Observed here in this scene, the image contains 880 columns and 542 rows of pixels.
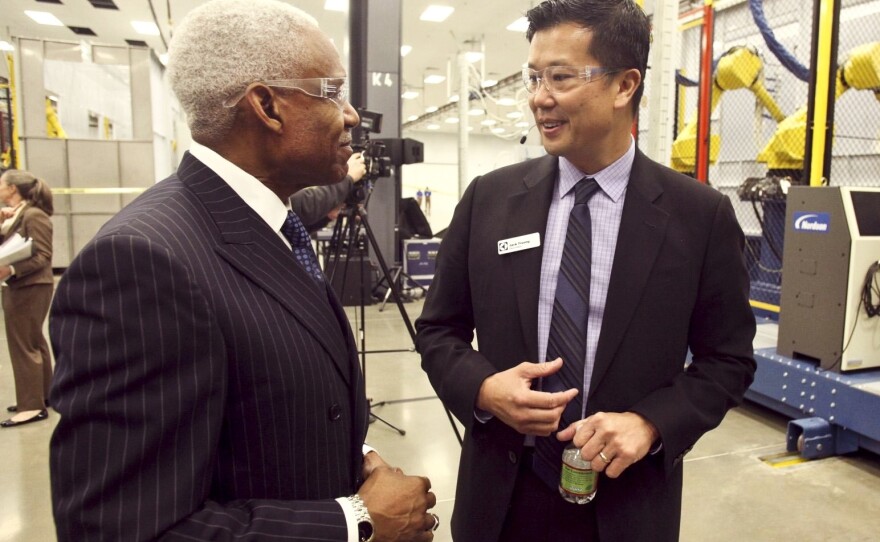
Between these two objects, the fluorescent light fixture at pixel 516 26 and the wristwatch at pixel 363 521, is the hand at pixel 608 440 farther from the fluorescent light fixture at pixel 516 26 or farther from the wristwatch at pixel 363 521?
the fluorescent light fixture at pixel 516 26

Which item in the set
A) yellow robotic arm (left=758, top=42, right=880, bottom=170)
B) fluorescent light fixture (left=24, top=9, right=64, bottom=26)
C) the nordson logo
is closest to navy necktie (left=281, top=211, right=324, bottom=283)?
the nordson logo

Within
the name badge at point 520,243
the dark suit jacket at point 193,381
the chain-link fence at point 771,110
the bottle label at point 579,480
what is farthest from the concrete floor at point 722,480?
the dark suit jacket at point 193,381

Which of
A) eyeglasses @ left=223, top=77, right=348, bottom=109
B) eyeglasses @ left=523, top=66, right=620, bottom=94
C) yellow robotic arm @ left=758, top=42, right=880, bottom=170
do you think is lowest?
eyeglasses @ left=223, top=77, right=348, bottom=109

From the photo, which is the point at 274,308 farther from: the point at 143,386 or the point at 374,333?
the point at 374,333

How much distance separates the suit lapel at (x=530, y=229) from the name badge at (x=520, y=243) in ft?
0.04

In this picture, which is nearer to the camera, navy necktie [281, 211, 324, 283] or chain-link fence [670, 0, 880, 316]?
navy necktie [281, 211, 324, 283]

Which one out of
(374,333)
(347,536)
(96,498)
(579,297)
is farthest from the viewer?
(374,333)

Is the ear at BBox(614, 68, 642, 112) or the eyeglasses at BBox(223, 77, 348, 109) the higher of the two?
Answer: the ear at BBox(614, 68, 642, 112)

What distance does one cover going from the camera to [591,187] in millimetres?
1193

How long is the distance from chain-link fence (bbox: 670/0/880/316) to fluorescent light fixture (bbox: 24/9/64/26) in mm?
10772

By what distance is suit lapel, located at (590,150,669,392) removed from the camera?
1071 mm

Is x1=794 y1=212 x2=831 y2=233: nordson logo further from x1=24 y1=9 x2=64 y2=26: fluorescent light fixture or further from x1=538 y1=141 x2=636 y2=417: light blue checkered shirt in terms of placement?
x1=24 y1=9 x2=64 y2=26: fluorescent light fixture

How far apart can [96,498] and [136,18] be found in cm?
1227

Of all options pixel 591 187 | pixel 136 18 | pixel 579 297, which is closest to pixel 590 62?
pixel 591 187
